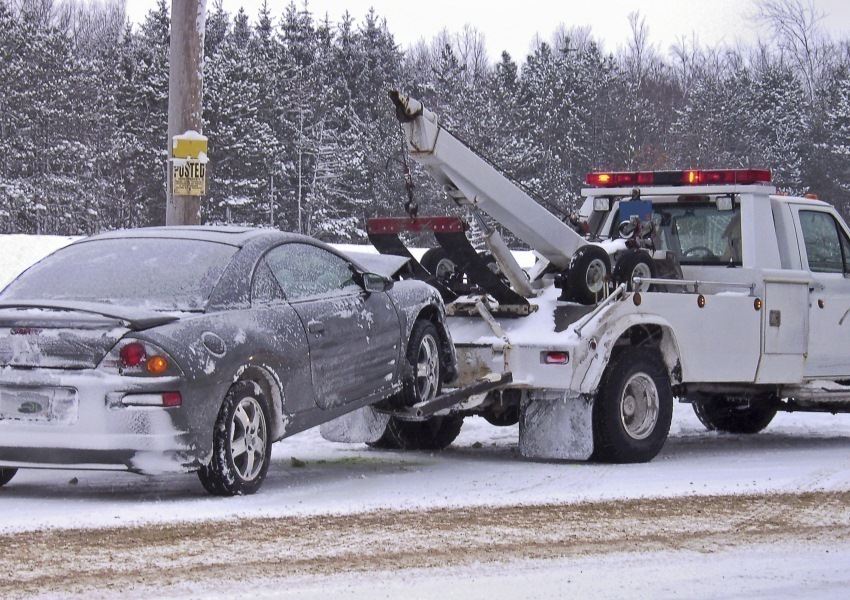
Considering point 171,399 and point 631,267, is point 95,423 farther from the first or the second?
point 631,267

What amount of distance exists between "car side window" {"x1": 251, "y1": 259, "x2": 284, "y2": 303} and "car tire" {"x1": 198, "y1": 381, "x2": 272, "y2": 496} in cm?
61

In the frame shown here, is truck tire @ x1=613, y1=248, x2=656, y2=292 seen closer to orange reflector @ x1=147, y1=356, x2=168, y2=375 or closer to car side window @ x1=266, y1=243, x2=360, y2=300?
car side window @ x1=266, y1=243, x2=360, y2=300

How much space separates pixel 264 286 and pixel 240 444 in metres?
1.03

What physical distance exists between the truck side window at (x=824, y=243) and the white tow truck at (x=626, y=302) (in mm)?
16

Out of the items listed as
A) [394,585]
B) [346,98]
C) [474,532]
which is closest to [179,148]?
[474,532]

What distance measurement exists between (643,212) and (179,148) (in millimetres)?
4001

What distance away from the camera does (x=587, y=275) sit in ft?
33.7

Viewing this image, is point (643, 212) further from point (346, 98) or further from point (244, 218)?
point (346, 98)

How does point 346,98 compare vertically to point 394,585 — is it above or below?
above

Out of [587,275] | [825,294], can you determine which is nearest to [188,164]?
[587,275]

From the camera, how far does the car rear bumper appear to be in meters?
7.07

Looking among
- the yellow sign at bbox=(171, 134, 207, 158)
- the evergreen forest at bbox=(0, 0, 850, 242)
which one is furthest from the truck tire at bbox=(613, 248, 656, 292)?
the evergreen forest at bbox=(0, 0, 850, 242)

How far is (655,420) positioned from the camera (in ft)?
34.0

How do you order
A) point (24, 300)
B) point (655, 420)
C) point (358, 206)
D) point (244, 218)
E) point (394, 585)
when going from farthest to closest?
point (358, 206) < point (244, 218) < point (655, 420) < point (24, 300) < point (394, 585)
